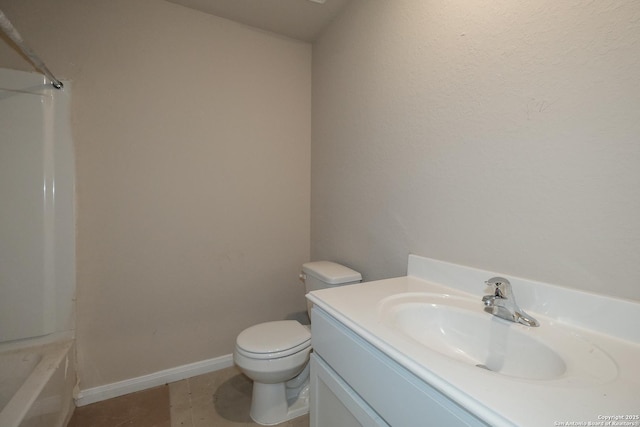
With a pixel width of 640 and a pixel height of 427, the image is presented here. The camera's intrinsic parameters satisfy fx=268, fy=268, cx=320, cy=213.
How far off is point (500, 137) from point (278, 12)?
150 centimetres

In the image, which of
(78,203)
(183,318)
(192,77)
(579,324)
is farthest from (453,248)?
(78,203)

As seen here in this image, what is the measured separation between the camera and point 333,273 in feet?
4.75

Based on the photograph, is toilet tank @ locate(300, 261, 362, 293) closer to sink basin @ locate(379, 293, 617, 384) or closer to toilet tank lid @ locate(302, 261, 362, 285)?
toilet tank lid @ locate(302, 261, 362, 285)

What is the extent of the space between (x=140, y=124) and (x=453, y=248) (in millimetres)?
1727

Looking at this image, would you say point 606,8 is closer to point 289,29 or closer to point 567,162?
point 567,162

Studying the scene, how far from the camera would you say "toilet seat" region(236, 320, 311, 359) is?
4.09ft

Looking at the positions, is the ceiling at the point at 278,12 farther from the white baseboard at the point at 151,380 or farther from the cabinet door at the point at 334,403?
the white baseboard at the point at 151,380

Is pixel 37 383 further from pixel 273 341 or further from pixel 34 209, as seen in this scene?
pixel 273 341

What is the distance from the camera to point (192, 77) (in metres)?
1.63

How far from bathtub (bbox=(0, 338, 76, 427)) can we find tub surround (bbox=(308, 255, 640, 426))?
1.14 meters

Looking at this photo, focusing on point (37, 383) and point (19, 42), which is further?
point (37, 383)

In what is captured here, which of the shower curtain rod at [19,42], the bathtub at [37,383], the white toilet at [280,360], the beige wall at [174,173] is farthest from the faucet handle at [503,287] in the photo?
the shower curtain rod at [19,42]

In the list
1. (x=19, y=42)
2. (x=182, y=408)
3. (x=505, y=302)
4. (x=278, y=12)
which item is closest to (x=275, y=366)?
(x=182, y=408)

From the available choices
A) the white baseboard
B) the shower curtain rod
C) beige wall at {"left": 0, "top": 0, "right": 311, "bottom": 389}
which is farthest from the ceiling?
the white baseboard
